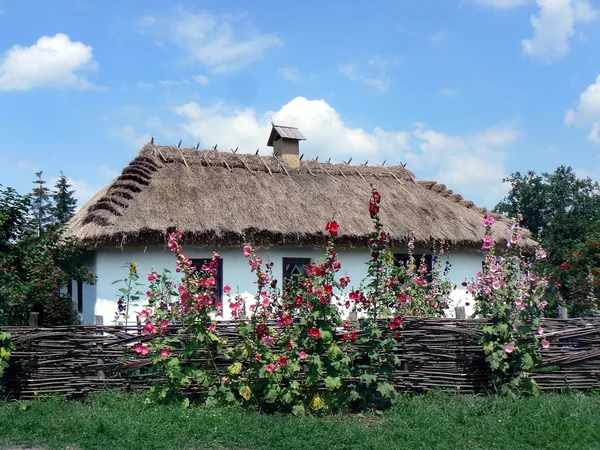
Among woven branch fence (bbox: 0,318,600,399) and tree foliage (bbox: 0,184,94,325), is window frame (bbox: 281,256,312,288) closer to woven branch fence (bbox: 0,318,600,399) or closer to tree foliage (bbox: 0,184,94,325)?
tree foliage (bbox: 0,184,94,325)

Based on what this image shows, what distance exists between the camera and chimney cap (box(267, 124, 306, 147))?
15530 millimetres

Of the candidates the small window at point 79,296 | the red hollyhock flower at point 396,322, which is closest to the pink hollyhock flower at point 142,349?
the red hollyhock flower at point 396,322

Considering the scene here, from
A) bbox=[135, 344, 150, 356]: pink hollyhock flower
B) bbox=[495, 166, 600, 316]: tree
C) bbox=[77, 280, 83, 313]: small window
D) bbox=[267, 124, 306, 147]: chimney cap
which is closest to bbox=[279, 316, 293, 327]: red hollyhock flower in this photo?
bbox=[135, 344, 150, 356]: pink hollyhock flower

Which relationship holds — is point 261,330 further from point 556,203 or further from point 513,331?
point 556,203

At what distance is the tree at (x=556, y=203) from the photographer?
73.5ft

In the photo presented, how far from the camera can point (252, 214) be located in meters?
11.8

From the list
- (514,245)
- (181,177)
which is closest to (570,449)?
(514,245)

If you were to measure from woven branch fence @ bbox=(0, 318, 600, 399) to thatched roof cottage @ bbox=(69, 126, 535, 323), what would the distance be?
11.9 feet

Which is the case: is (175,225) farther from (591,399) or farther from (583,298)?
(583,298)

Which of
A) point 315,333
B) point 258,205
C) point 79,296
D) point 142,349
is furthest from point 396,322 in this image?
point 79,296

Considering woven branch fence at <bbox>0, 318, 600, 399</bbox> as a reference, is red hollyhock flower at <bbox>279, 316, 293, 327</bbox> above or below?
above

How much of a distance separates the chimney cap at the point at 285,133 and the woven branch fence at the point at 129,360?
9.38 m

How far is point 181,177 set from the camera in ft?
41.7

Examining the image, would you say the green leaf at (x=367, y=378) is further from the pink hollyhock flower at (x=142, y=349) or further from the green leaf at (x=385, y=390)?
the pink hollyhock flower at (x=142, y=349)
